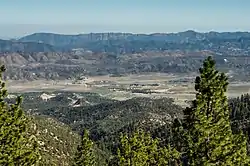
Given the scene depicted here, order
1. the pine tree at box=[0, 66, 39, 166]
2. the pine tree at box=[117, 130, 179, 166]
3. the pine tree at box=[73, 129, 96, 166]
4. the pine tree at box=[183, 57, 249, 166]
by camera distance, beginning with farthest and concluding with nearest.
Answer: the pine tree at box=[73, 129, 96, 166], the pine tree at box=[117, 130, 179, 166], the pine tree at box=[0, 66, 39, 166], the pine tree at box=[183, 57, 249, 166]

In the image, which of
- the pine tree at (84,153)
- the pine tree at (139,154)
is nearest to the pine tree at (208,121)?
the pine tree at (139,154)

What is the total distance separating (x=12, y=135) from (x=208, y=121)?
14.6 m

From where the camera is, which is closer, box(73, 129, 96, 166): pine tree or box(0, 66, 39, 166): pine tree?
box(0, 66, 39, 166): pine tree

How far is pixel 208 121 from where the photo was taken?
118 ft

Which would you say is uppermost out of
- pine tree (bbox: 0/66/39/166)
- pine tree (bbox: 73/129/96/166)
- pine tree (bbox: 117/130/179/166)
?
pine tree (bbox: 0/66/39/166)

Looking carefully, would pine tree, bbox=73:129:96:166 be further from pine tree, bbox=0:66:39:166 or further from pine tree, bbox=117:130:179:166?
pine tree, bbox=0:66:39:166

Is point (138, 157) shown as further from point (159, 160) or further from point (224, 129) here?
point (224, 129)

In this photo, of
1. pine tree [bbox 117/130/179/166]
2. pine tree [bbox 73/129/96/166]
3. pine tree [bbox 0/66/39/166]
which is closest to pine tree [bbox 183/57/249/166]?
pine tree [bbox 0/66/39/166]

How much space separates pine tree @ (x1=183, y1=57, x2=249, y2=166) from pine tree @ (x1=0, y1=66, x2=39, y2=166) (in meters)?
12.5

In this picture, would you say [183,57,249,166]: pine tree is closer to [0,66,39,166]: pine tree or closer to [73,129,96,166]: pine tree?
[0,66,39,166]: pine tree

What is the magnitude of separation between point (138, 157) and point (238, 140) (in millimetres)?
11705

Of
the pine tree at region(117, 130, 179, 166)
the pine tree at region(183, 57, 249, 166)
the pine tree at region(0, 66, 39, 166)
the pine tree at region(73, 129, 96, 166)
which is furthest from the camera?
the pine tree at region(73, 129, 96, 166)

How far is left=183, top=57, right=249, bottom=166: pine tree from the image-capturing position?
36.1 m

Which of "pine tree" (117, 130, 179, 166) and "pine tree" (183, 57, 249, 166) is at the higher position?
"pine tree" (183, 57, 249, 166)
